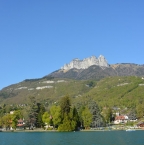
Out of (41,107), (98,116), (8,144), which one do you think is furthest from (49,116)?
(8,144)

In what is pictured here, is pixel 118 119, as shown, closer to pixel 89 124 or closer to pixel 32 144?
pixel 89 124

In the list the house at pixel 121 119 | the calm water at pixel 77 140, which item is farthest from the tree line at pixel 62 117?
the house at pixel 121 119

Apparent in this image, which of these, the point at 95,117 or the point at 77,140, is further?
the point at 95,117

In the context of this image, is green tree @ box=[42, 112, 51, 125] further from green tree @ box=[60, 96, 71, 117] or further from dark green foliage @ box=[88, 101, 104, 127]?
dark green foliage @ box=[88, 101, 104, 127]

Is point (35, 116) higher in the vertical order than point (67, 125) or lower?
higher

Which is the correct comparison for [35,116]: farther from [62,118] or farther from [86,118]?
[86,118]

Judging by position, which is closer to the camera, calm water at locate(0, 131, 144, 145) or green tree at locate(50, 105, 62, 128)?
calm water at locate(0, 131, 144, 145)

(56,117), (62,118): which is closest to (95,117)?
(62,118)

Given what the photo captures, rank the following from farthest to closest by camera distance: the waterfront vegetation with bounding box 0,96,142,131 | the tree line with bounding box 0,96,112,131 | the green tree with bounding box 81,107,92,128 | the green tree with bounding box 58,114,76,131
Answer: the green tree with bounding box 81,107,92,128 < the waterfront vegetation with bounding box 0,96,142,131 < the tree line with bounding box 0,96,112,131 < the green tree with bounding box 58,114,76,131

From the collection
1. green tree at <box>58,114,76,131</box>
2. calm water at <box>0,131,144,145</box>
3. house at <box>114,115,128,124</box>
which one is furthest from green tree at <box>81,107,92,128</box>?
house at <box>114,115,128,124</box>

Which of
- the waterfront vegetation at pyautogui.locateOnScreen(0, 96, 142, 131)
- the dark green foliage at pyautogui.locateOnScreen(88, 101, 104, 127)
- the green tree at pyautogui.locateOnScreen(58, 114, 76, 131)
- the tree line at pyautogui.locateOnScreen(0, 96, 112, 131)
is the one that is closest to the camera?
the green tree at pyautogui.locateOnScreen(58, 114, 76, 131)

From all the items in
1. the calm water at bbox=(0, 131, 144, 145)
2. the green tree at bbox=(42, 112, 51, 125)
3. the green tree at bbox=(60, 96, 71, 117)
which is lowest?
the calm water at bbox=(0, 131, 144, 145)

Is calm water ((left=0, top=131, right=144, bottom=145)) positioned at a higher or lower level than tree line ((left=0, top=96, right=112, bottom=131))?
lower

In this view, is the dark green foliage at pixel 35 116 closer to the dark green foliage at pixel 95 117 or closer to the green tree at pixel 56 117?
the green tree at pixel 56 117
